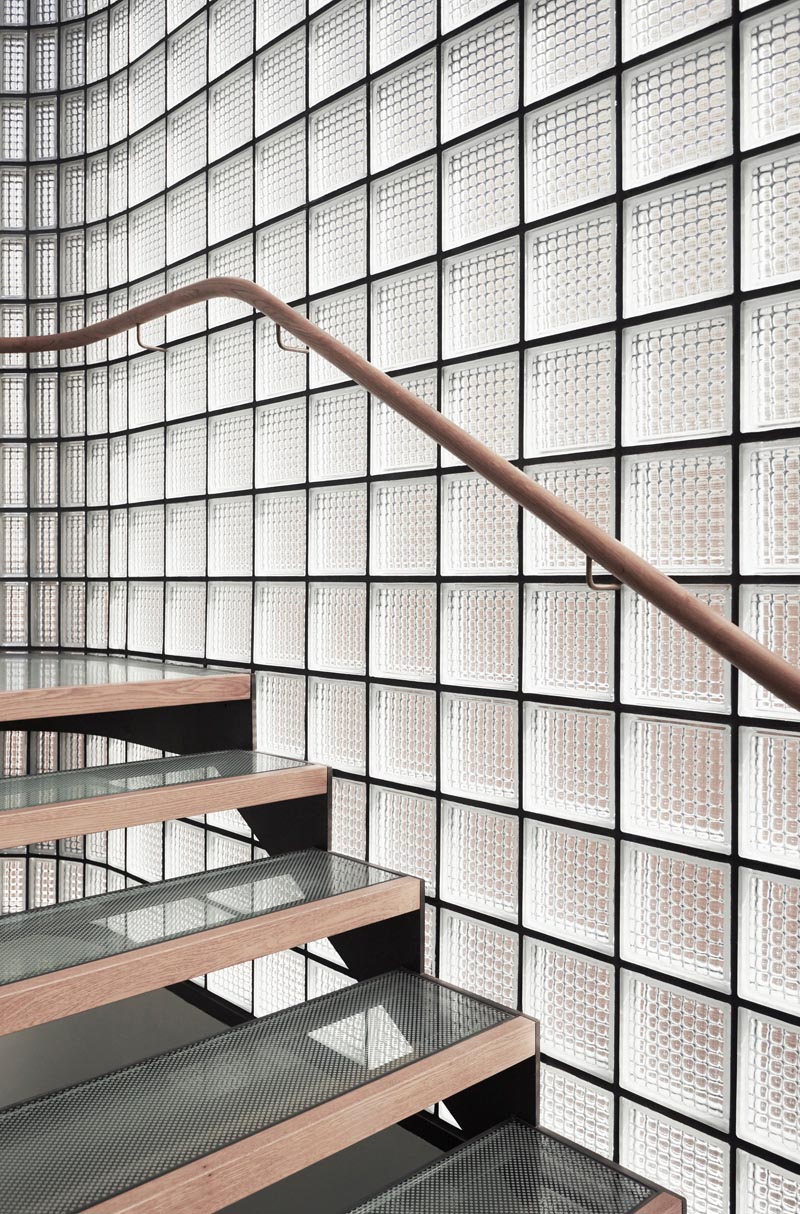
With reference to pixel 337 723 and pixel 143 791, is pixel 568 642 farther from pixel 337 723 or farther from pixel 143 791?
pixel 143 791

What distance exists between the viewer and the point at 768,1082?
1516mm

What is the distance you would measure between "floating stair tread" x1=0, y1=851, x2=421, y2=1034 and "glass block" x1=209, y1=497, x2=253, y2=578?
3.09 ft

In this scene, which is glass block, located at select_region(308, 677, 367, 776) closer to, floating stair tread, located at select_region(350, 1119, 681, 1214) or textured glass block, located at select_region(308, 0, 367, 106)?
floating stair tread, located at select_region(350, 1119, 681, 1214)

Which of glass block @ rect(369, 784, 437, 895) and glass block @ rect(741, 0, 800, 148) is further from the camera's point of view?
glass block @ rect(369, 784, 437, 895)

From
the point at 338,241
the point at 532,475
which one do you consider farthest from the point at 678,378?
the point at 338,241

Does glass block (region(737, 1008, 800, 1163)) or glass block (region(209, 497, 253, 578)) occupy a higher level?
glass block (region(209, 497, 253, 578))

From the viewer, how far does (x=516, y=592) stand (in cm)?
188

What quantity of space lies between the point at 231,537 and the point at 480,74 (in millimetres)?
1321

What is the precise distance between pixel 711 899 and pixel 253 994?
58.4 inches

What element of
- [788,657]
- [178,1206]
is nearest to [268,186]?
[788,657]

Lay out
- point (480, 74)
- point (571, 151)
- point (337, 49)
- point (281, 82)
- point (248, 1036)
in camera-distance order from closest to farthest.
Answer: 1. point (248, 1036)
2. point (571, 151)
3. point (480, 74)
4. point (337, 49)
5. point (281, 82)

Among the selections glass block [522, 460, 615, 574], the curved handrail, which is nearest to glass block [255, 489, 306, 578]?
the curved handrail

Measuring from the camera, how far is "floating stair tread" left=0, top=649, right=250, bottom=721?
6.15 feet

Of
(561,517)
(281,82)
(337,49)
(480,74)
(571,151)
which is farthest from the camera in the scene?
(281,82)
